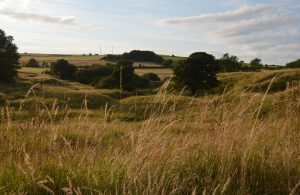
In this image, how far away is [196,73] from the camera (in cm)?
5747

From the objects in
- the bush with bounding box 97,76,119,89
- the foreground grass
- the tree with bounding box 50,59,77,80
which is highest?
the foreground grass

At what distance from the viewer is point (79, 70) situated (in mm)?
81812

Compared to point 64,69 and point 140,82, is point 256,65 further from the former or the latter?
point 64,69

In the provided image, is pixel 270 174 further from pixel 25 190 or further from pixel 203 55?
pixel 203 55

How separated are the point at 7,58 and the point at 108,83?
15.5 metres

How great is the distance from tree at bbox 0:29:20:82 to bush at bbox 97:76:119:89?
12974mm

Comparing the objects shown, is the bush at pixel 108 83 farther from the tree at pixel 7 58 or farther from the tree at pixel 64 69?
the tree at pixel 7 58

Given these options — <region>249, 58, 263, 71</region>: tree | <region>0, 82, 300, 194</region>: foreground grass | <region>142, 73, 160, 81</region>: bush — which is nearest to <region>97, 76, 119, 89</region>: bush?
<region>142, 73, 160, 81</region>: bush

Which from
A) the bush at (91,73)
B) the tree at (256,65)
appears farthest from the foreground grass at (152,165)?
the tree at (256,65)

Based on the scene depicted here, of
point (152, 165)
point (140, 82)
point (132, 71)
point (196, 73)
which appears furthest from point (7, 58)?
point (152, 165)

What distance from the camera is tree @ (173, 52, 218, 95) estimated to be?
56.8m

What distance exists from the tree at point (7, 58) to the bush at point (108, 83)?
42.6ft

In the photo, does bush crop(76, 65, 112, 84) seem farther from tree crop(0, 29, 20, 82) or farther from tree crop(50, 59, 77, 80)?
tree crop(0, 29, 20, 82)

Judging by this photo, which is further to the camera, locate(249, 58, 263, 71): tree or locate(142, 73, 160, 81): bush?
locate(249, 58, 263, 71): tree
